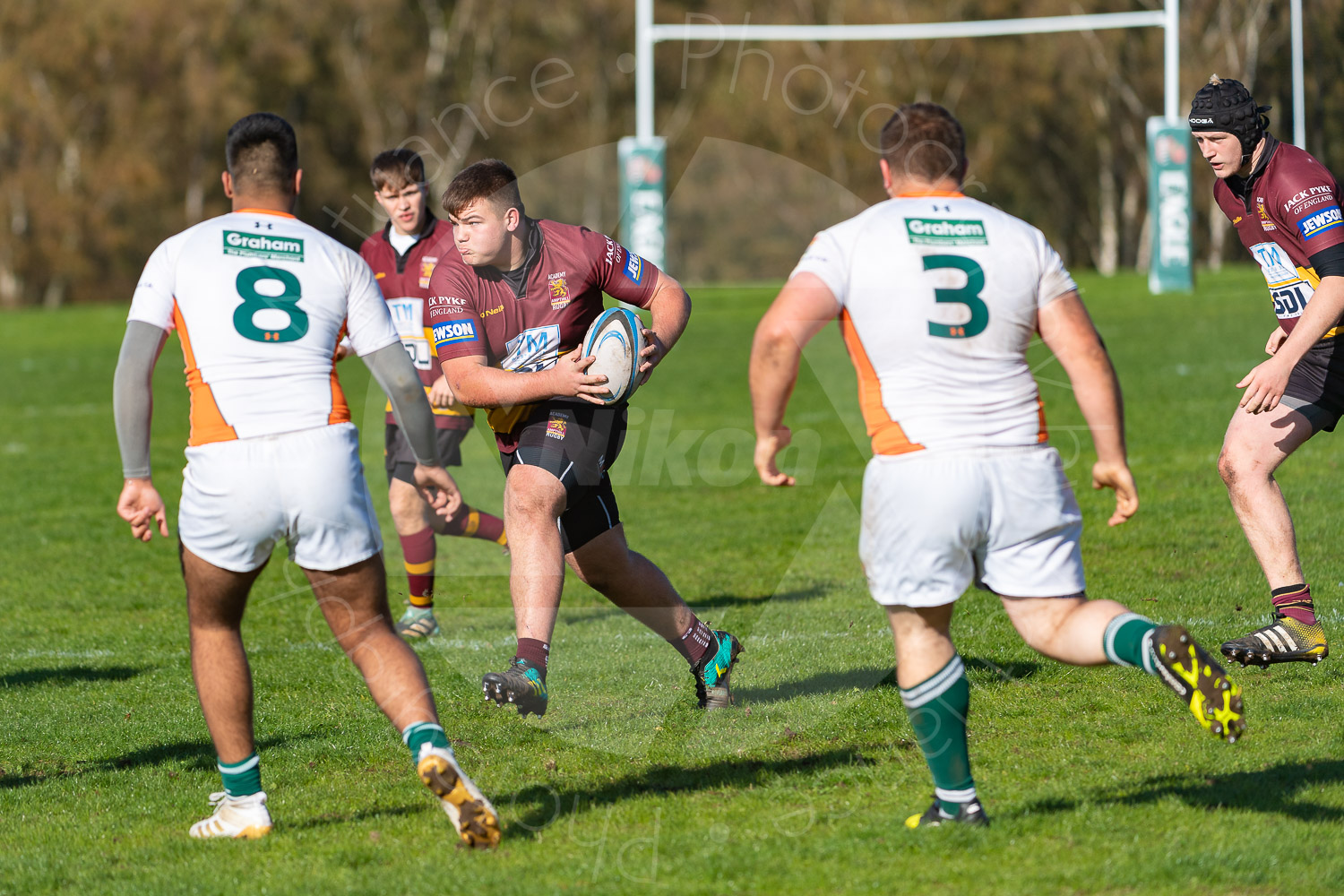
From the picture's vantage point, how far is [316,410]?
4.34m

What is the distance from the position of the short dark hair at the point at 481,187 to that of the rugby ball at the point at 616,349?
581mm

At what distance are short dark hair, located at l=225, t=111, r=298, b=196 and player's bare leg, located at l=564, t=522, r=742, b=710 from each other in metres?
2.04

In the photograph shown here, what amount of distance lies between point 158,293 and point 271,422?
0.51m

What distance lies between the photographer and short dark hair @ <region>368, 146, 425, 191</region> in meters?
7.71

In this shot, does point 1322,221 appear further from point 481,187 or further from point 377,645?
point 377,645

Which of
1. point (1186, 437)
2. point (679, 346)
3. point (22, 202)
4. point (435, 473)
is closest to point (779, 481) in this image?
point (435, 473)

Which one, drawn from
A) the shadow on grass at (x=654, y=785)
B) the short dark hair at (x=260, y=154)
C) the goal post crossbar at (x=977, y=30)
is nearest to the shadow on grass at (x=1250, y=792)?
the shadow on grass at (x=654, y=785)

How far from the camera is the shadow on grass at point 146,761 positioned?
5.49 m

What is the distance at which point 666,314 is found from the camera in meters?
5.92

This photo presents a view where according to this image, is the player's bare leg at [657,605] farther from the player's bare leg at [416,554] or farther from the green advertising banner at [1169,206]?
the green advertising banner at [1169,206]

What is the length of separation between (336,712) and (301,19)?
45586 millimetres

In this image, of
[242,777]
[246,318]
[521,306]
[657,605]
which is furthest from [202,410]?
[657,605]

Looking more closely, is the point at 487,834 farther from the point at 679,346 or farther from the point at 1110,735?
the point at 679,346

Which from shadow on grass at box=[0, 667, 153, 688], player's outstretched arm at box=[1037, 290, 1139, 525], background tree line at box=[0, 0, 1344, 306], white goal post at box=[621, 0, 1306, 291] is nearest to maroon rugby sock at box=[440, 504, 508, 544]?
shadow on grass at box=[0, 667, 153, 688]
